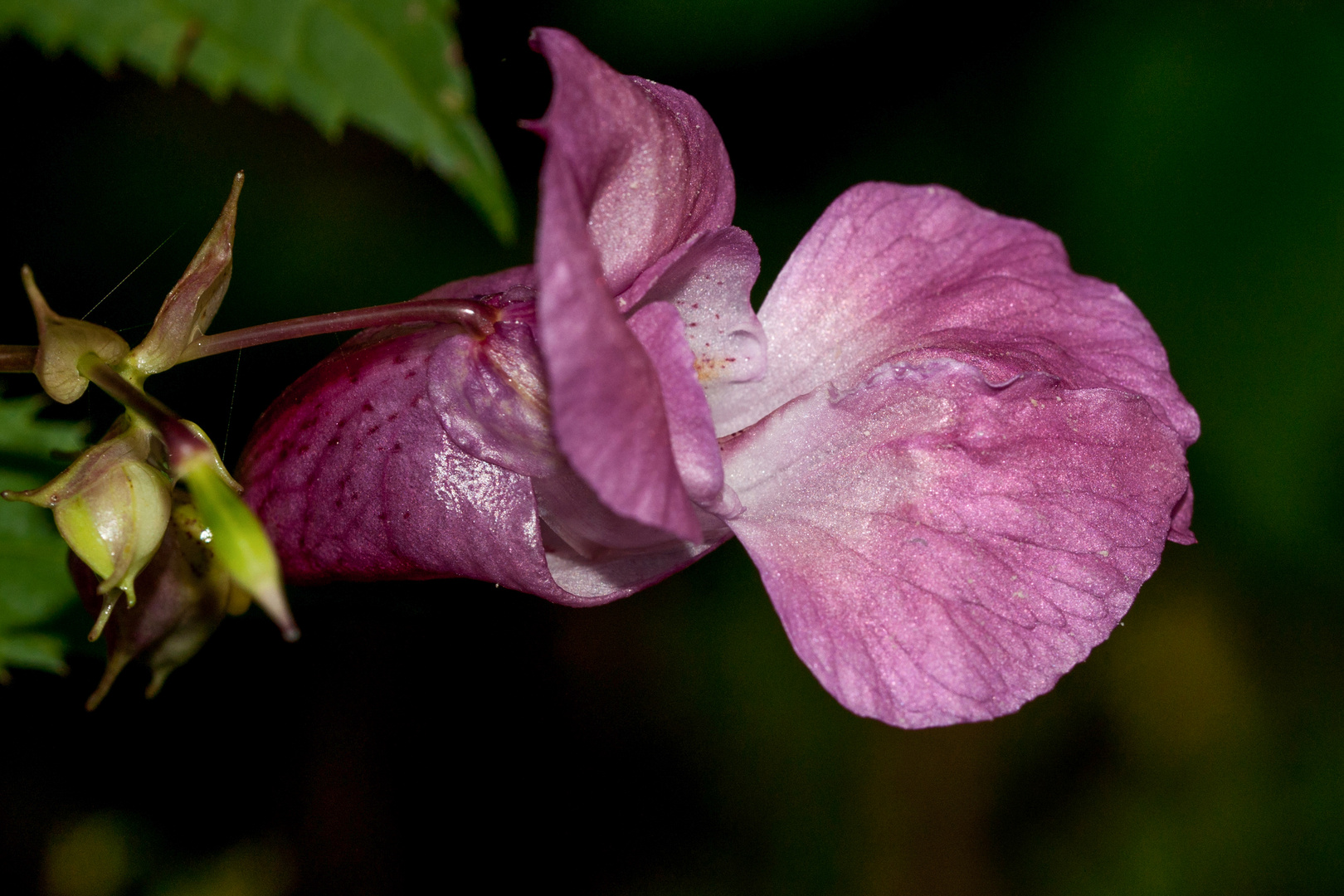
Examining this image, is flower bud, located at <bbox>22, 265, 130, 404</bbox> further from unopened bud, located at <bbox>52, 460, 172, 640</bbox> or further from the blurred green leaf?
the blurred green leaf

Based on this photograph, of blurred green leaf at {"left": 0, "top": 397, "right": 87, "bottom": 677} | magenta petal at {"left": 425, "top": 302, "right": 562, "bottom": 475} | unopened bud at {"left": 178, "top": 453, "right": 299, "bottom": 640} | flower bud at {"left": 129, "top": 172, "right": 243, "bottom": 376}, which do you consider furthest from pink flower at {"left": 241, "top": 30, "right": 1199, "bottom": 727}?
blurred green leaf at {"left": 0, "top": 397, "right": 87, "bottom": 677}

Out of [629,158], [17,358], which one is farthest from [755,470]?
[17,358]

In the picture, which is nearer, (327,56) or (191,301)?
(327,56)

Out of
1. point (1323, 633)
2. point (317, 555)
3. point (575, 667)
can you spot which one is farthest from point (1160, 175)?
point (317, 555)

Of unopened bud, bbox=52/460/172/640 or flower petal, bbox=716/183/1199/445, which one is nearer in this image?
unopened bud, bbox=52/460/172/640

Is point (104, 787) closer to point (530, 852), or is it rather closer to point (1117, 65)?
point (530, 852)

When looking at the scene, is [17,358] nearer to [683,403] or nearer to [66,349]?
[66,349]

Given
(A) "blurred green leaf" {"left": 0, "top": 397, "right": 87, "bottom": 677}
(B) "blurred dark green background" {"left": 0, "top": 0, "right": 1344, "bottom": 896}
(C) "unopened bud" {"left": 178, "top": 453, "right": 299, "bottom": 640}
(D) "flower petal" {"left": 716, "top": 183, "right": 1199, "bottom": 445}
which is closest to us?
(C) "unopened bud" {"left": 178, "top": 453, "right": 299, "bottom": 640}
